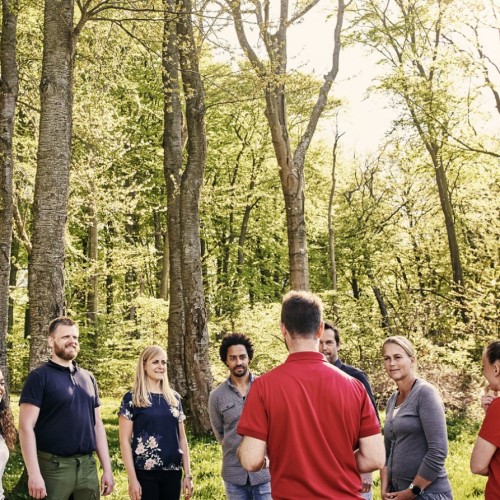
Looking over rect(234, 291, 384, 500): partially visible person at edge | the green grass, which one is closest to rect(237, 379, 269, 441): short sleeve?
rect(234, 291, 384, 500): partially visible person at edge

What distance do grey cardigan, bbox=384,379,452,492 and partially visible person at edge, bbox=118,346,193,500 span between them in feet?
6.33

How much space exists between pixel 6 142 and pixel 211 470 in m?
6.60

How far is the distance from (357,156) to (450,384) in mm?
23888

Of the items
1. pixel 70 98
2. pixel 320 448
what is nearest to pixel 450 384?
pixel 70 98

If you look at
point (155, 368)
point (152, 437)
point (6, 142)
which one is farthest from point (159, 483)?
point (6, 142)

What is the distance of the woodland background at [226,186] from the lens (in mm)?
11992

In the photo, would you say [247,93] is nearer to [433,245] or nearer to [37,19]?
[37,19]

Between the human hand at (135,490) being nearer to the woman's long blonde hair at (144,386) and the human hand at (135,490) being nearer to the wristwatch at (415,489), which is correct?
the woman's long blonde hair at (144,386)

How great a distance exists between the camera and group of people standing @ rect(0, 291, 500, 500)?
3.57 metres

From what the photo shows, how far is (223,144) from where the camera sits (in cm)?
3266

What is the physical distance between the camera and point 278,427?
3.57 m

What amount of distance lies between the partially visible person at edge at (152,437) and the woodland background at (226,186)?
274 cm

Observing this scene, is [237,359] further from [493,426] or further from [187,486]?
[493,426]

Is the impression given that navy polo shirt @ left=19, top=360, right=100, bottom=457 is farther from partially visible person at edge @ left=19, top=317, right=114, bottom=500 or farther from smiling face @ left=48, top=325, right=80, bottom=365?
smiling face @ left=48, top=325, right=80, bottom=365
